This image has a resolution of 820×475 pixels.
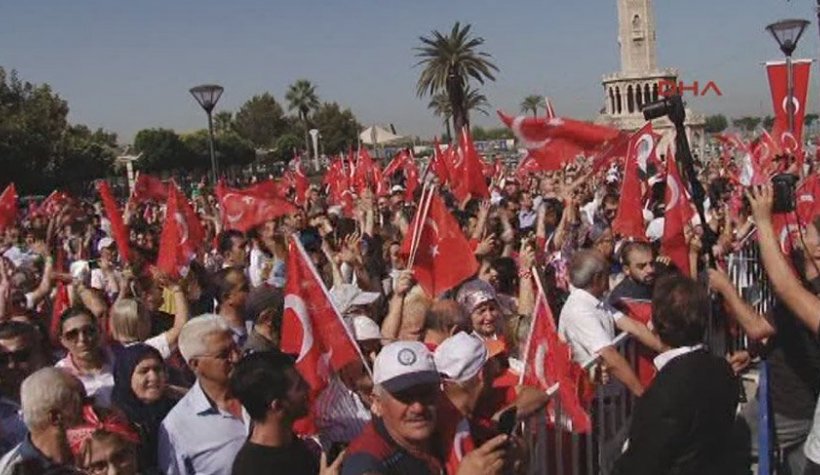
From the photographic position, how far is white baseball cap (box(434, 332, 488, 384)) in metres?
3.60

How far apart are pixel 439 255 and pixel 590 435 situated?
1943 millimetres

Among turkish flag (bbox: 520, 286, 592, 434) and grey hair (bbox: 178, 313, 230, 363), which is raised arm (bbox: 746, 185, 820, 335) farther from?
grey hair (bbox: 178, 313, 230, 363)

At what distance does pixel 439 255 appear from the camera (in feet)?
22.1

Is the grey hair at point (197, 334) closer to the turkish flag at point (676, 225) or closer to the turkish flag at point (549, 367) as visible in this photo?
the turkish flag at point (549, 367)

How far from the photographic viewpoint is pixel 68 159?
48156 mm

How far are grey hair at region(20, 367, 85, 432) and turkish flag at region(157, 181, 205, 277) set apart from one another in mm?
3871

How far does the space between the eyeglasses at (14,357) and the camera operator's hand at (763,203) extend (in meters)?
3.25

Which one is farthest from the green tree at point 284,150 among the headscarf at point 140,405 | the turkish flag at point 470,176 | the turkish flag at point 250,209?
the headscarf at point 140,405

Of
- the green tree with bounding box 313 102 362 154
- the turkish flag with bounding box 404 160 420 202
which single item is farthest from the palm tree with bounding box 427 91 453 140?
the turkish flag with bounding box 404 160 420 202

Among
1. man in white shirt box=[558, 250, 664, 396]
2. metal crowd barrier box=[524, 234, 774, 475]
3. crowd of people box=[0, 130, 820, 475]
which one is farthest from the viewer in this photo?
man in white shirt box=[558, 250, 664, 396]

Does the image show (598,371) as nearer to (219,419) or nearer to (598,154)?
(219,419)

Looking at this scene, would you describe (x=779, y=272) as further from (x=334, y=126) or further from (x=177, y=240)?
(x=334, y=126)

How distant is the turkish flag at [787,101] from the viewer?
45.7 feet

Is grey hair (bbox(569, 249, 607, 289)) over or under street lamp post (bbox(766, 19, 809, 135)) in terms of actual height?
under
